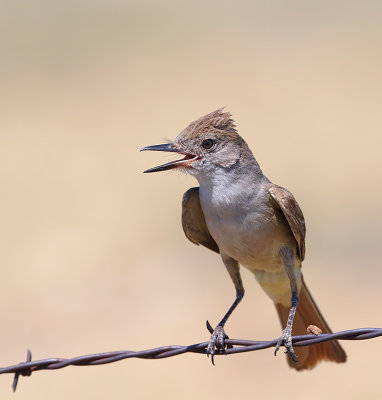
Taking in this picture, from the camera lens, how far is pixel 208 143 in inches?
255

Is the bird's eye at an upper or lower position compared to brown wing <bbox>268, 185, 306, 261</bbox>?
upper

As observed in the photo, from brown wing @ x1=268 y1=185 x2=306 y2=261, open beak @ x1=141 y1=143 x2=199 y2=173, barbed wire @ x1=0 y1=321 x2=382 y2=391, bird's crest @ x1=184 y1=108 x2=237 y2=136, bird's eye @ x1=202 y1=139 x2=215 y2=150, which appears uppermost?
bird's crest @ x1=184 y1=108 x2=237 y2=136

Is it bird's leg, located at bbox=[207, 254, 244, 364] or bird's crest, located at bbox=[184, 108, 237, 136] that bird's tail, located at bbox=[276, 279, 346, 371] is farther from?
bird's crest, located at bbox=[184, 108, 237, 136]

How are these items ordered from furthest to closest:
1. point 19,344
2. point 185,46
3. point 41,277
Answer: point 185,46 < point 41,277 < point 19,344

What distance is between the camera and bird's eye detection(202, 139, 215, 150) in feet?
21.2

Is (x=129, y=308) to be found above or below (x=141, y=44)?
below

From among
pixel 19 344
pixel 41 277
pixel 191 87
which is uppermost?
pixel 191 87

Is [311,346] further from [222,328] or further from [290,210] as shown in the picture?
[290,210]

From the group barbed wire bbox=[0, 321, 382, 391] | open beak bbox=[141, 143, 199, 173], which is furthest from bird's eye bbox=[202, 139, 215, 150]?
barbed wire bbox=[0, 321, 382, 391]

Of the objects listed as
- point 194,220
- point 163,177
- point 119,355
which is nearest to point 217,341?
point 194,220

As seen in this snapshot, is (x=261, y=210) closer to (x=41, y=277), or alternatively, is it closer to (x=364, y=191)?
(x=41, y=277)

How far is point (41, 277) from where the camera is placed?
13.8 m

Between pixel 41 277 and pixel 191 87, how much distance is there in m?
9.29

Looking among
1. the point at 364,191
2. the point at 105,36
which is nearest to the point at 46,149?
the point at 364,191
